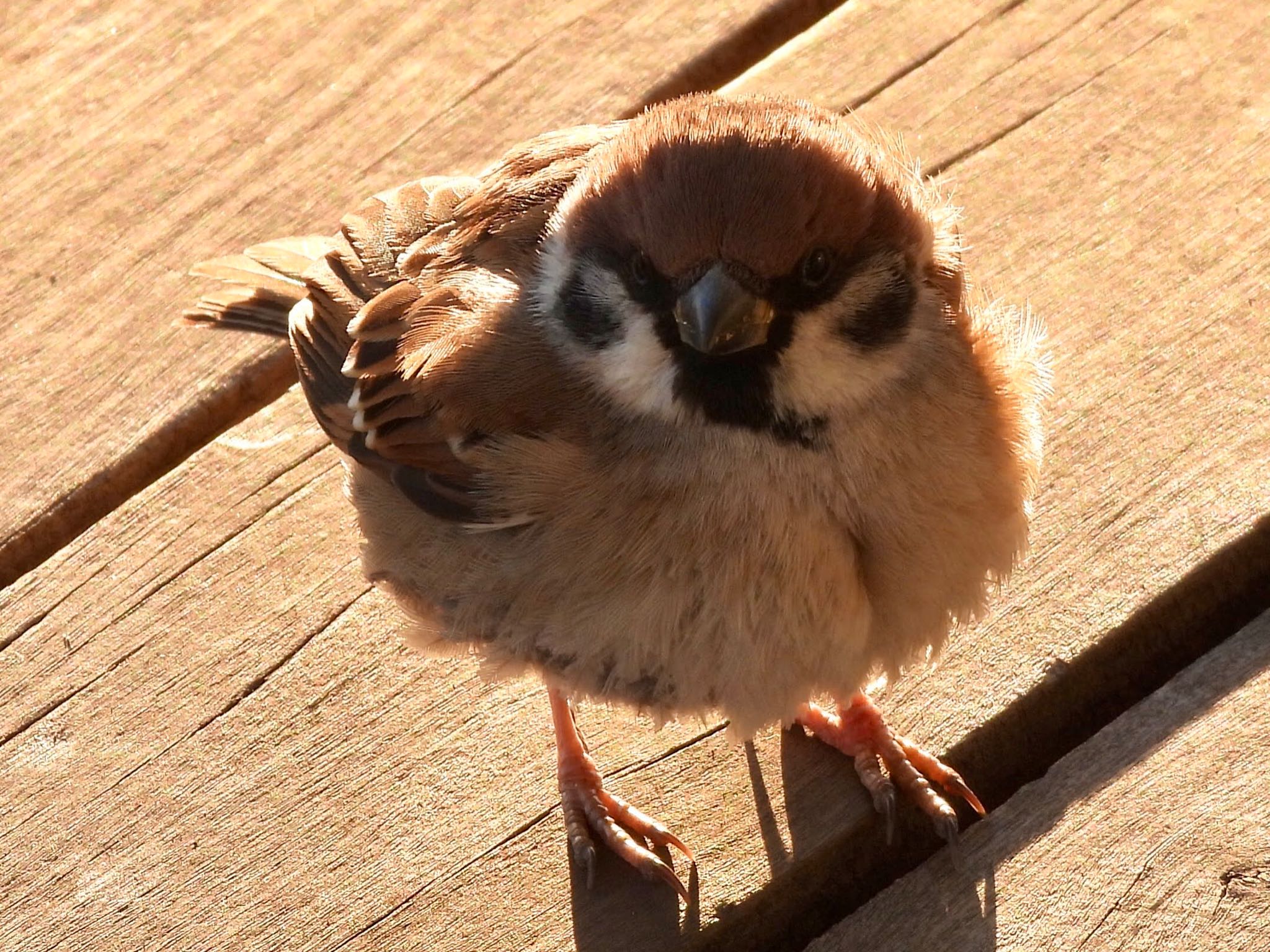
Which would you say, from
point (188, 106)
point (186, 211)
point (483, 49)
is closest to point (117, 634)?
point (186, 211)

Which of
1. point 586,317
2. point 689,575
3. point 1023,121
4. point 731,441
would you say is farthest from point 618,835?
point 1023,121

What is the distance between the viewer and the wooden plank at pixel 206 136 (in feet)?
11.3

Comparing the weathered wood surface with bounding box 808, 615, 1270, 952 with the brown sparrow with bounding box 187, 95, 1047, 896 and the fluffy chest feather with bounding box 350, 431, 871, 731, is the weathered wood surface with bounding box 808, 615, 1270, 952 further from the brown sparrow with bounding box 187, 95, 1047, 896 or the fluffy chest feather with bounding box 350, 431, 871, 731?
the fluffy chest feather with bounding box 350, 431, 871, 731

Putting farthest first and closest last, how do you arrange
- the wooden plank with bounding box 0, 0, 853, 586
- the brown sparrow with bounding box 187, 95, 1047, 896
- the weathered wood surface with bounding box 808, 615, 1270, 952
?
the wooden plank with bounding box 0, 0, 853, 586 < the brown sparrow with bounding box 187, 95, 1047, 896 < the weathered wood surface with bounding box 808, 615, 1270, 952

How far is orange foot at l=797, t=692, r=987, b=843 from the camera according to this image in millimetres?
2593

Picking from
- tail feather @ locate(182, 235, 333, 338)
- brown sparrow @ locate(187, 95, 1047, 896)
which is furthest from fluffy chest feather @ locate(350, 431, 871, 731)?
tail feather @ locate(182, 235, 333, 338)

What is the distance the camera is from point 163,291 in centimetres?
363

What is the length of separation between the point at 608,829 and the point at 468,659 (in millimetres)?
533

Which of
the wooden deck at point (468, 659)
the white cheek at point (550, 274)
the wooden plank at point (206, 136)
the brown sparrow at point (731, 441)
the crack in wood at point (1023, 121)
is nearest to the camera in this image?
the brown sparrow at point (731, 441)

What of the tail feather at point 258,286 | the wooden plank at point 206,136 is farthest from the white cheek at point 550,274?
the wooden plank at point 206,136

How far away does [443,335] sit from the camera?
291 cm

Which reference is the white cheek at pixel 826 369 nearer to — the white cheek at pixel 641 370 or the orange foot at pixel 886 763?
the white cheek at pixel 641 370

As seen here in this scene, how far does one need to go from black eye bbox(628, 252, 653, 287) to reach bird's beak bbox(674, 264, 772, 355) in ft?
0.36

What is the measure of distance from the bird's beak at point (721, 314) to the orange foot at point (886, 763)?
2.49 feet
